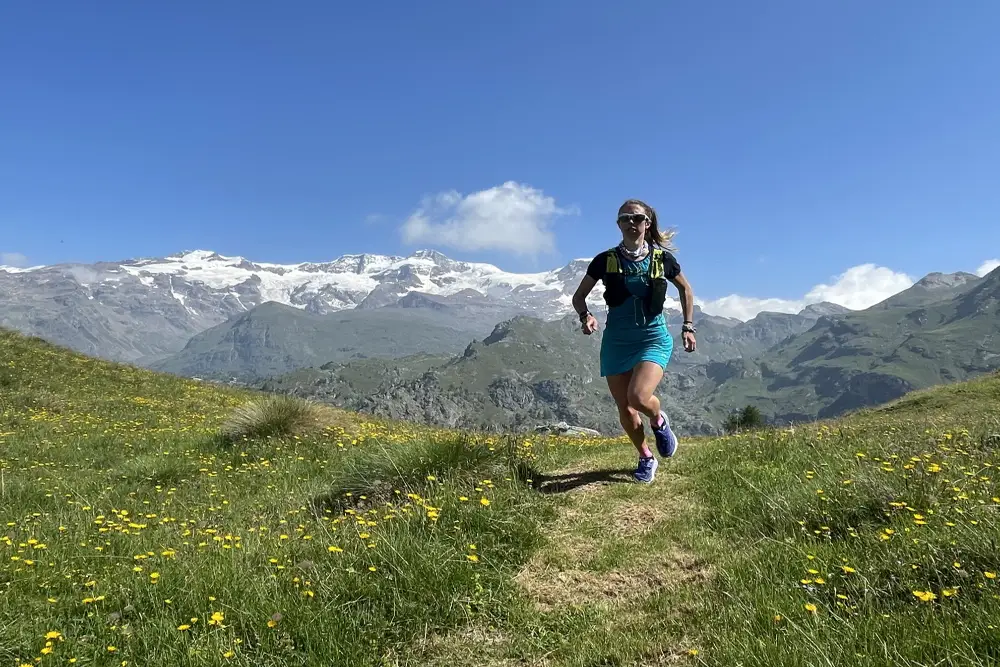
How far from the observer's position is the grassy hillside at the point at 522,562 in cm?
382

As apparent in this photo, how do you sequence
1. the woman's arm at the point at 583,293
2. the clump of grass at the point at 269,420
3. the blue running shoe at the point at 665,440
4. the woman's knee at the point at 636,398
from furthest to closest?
the clump of grass at the point at 269,420 < the blue running shoe at the point at 665,440 < the woman's arm at the point at 583,293 < the woman's knee at the point at 636,398

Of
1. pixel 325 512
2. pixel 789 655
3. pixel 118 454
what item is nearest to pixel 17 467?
pixel 118 454

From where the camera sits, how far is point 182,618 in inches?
169

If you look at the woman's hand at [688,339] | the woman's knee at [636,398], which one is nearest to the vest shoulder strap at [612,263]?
the woman's hand at [688,339]

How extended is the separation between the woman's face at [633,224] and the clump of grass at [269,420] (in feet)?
29.1

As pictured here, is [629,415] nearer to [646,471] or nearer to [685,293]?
[646,471]

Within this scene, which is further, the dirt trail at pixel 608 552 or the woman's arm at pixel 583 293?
the woman's arm at pixel 583 293

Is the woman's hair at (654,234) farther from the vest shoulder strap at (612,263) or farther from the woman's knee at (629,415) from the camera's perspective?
the woman's knee at (629,415)

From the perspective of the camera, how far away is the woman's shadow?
749 centimetres

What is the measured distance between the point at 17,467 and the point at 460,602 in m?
10.4

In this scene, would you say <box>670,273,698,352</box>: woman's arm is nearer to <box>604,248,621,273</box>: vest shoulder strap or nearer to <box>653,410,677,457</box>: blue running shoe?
<box>604,248,621,273</box>: vest shoulder strap

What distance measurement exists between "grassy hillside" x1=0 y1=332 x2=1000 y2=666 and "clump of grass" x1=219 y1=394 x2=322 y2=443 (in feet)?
11.1

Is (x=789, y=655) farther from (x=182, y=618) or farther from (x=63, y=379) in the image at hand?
Result: (x=63, y=379)

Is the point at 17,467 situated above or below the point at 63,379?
below
